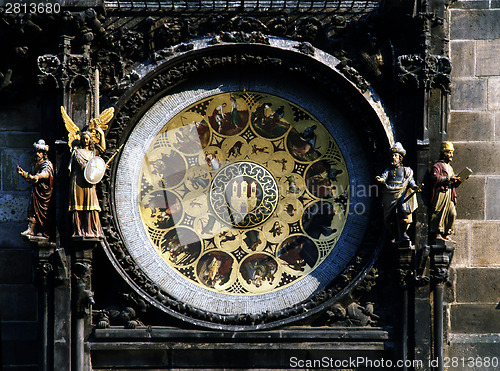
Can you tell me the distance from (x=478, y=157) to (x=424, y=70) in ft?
4.36

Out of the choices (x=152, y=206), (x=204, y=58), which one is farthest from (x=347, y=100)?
(x=152, y=206)

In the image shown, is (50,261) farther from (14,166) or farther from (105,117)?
(105,117)

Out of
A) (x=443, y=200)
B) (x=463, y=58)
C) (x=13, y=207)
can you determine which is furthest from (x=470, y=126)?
(x=13, y=207)

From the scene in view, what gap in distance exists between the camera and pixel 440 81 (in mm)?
14172

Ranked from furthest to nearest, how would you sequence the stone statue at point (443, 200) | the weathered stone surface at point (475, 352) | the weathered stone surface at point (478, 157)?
the weathered stone surface at point (478, 157)
the weathered stone surface at point (475, 352)
the stone statue at point (443, 200)

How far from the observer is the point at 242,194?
14.6 meters

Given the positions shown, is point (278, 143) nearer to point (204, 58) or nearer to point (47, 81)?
point (204, 58)

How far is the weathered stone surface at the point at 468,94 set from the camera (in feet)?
47.5

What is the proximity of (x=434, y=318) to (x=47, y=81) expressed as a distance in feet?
18.3

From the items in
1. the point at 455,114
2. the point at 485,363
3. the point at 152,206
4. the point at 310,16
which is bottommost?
the point at 485,363

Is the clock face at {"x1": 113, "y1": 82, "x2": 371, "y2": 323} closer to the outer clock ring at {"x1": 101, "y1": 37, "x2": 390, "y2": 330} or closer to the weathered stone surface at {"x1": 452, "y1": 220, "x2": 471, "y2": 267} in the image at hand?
the outer clock ring at {"x1": 101, "y1": 37, "x2": 390, "y2": 330}

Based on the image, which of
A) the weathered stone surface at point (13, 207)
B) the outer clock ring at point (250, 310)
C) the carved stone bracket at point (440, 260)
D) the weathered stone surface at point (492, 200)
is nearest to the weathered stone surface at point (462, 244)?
the weathered stone surface at point (492, 200)

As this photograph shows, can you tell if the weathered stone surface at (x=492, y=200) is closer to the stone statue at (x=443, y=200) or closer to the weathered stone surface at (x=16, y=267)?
the stone statue at (x=443, y=200)

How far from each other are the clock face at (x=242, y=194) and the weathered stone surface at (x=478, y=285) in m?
1.65
